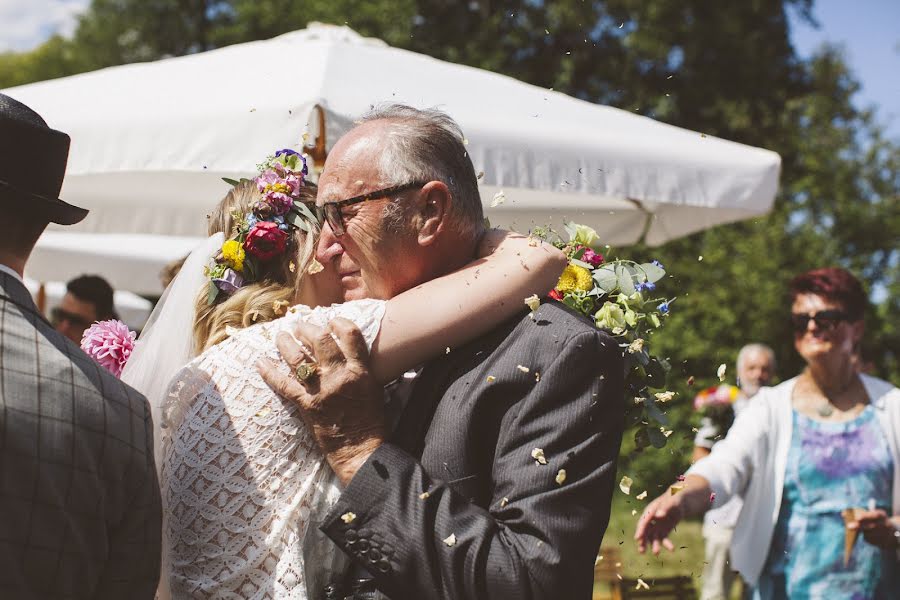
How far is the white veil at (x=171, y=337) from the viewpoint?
2.75 metres

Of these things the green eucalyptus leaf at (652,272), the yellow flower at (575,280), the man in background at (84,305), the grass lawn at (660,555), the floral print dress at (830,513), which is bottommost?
the grass lawn at (660,555)

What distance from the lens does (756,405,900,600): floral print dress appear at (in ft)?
15.6

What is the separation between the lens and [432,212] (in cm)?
239

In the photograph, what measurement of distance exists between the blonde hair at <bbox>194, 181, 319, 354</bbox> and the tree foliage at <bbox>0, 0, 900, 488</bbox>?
4711 mm

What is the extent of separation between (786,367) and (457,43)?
9.70 meters

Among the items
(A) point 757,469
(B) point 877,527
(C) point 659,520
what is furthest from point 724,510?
(C) point 659,520

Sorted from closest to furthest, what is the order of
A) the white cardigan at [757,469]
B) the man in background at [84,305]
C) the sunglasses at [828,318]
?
the white cardigan at [757,469] → the sunglasses at [828,318] → the man in background at [84,305]

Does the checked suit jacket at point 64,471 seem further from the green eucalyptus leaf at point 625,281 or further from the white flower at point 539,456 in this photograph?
the green eucalyptus leaf at point 625,281

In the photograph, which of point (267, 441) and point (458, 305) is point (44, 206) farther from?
point (458, 305)

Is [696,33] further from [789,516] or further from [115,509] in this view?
[115,509]

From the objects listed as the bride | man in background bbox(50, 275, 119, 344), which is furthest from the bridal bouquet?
man in background bbox(50, 275, 119, 344)

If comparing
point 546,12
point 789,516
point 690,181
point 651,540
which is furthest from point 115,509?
point 546,12

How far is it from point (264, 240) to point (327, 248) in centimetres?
17

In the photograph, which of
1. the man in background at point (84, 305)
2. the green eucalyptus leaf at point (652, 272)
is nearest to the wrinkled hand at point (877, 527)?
the green eucalyptus leaf at point (652, 272)
